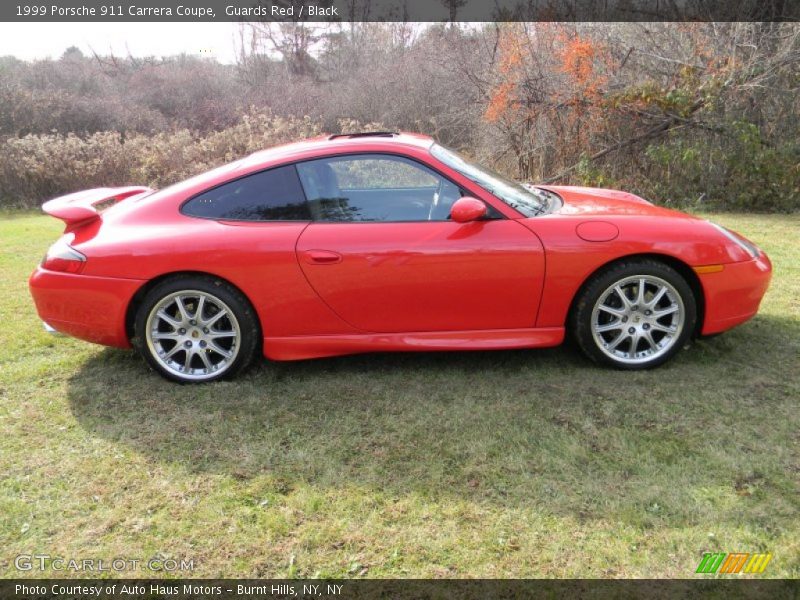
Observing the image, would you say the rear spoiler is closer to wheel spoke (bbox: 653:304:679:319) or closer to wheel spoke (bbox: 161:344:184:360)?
wheel spoke (bbox: 161:344:184:360)

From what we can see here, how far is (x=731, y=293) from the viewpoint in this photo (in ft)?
11.9

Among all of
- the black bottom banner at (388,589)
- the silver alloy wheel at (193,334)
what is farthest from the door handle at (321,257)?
the black bottom banner at (388,589)

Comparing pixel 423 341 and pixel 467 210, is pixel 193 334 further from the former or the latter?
pixel 467 210

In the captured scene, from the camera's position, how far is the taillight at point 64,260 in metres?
3.66

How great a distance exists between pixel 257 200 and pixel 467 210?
1.24 meters

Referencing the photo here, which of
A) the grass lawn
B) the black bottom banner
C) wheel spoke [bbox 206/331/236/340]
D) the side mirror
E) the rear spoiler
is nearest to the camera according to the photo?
the black bottom banner

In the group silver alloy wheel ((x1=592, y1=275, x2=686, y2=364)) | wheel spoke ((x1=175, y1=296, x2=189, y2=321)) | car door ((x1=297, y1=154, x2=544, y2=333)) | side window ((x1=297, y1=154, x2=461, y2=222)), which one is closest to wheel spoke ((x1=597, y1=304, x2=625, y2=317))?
silver alloy wheel ((x1=592, y1=275, x2=686, y2=364))

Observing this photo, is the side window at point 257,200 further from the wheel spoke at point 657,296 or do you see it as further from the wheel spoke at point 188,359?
the wheel spoke at point 657,296

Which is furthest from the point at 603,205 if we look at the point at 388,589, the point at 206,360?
the point at 388,589

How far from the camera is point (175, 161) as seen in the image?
12203mm

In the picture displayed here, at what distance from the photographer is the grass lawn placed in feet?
7.69

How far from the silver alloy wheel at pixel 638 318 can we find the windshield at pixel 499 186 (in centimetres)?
68

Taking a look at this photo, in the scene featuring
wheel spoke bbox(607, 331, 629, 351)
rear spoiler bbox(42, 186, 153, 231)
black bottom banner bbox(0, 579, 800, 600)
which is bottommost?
black bottom banner bbox(0, 579, 800, 600)

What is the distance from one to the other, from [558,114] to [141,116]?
435 inches
